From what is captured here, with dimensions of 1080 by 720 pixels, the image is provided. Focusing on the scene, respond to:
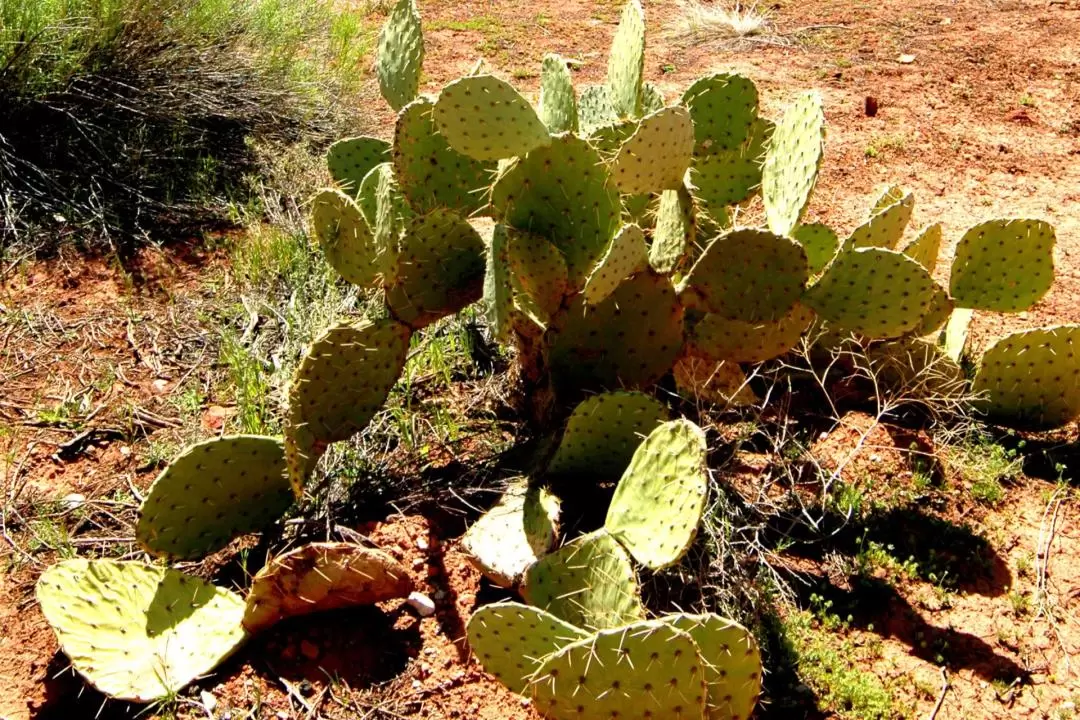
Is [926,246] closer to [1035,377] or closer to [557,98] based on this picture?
[1035,377]

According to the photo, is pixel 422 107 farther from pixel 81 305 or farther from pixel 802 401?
pixel 81 305

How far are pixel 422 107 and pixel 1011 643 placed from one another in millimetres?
2011

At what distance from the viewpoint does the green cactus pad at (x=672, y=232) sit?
9.02ft

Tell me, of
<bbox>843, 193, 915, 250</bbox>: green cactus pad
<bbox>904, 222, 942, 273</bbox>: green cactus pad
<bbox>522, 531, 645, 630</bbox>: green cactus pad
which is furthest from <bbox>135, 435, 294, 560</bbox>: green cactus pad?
<bbox>904, 222, 942, 273</bbox>: green cactus pad

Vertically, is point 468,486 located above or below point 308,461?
below

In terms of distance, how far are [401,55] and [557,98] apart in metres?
0.53

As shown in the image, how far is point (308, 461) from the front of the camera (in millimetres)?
Result: 2547

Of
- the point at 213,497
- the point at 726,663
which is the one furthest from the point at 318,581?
the point at 726,663

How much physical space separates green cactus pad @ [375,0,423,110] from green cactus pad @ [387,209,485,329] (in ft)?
1.62

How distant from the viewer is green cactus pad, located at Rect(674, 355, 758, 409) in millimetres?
2955

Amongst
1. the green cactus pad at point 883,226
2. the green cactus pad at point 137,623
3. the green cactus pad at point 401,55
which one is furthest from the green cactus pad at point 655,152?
the green cactus pad at point 137,623

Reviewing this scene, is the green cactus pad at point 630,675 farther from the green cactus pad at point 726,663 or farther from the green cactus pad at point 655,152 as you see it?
the green cactus pad at point 655,152

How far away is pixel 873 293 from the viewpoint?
2732 mm

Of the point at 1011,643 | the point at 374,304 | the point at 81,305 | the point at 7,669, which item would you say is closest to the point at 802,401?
the point at 1011,643
